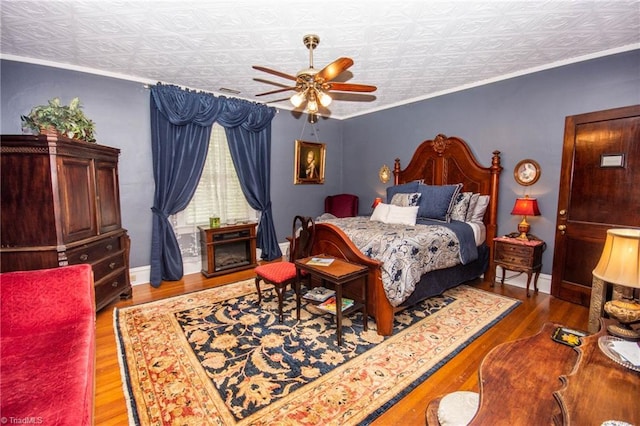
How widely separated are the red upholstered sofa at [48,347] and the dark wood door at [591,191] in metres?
4.29

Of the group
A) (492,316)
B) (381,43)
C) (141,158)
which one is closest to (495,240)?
(492,316)

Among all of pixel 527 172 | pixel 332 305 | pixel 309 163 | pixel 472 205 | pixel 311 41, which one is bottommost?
pixel 332 305

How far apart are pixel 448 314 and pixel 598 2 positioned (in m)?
2.86

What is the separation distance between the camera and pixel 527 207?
11.3 feet

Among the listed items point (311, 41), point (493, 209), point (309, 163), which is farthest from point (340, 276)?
point (309, 163)

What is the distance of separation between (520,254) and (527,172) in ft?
3.44

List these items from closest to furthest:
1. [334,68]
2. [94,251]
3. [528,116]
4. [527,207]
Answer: [334,68] < [94,251] < [527,207] < [528,116]

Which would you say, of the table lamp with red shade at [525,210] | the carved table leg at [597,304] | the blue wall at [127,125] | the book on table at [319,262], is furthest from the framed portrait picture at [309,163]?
the carved table leg at [597,304]

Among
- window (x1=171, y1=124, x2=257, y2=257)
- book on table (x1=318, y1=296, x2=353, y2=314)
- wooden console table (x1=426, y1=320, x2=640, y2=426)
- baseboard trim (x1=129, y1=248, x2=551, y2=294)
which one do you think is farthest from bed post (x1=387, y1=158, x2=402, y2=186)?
wooden console table (x1=426, y1=320, x2=640, y2=426)

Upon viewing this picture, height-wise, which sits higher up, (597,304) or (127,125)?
(127,125)

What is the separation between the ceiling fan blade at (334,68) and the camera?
2.18 m

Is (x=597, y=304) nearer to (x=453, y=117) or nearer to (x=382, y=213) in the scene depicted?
(x=382, y=213)

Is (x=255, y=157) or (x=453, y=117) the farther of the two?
(x=255, y=157)

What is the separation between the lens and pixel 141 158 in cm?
396
